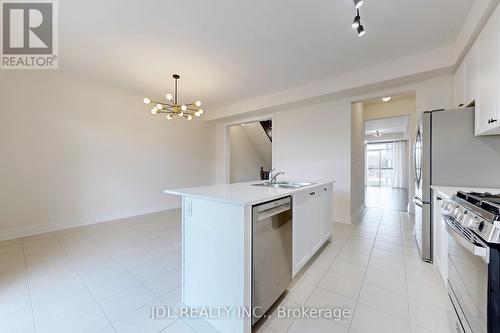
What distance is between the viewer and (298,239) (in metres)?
Answer: 1.91

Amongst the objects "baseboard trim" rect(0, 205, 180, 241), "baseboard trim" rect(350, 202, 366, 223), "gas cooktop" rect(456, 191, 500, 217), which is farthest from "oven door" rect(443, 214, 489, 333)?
"baseboard trim" rect(0, 205, 180, 241)

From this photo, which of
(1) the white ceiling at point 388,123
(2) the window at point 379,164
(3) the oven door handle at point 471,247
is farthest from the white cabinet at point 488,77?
(2) the window at point 379,164

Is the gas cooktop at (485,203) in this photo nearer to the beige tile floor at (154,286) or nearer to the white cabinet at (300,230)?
the beige tile floor at (154,286)

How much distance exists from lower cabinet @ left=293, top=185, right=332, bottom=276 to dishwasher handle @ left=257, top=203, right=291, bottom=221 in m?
0.21

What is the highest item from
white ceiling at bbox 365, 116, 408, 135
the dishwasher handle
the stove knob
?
white ceiling at bbox 365, 116, 408, 135

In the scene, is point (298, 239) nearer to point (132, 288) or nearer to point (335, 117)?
point (132, 288)

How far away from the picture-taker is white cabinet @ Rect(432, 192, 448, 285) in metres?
1.75

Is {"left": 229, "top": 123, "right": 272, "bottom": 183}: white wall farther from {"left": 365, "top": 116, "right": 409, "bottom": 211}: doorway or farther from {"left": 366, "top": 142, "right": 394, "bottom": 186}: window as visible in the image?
{"left": 366, "top": 142, "right": 394, "bottom": 186}: window

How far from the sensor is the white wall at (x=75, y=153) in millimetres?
3059

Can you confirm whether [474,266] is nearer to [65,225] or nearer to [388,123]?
[65,225]

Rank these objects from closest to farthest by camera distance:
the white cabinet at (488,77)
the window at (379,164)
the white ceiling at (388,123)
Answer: the white cabinet at (488,77) → the white ceiling at (388,123) → the window at (379,164)

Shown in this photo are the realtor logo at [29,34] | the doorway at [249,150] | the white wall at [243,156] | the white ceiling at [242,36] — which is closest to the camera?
the white ceiling at [242,36]

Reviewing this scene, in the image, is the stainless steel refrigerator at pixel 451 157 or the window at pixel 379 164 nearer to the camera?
the stainless steel refrigerator at pixel 451 157

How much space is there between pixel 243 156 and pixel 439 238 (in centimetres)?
606
